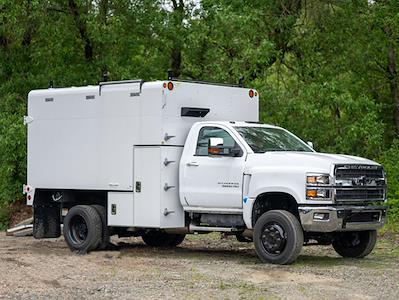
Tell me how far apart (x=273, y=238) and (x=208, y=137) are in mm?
2097

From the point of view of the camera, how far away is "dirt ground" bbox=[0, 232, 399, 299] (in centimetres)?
1079

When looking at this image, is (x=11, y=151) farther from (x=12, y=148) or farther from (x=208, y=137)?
(x=208, y=137)

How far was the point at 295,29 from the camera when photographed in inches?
949

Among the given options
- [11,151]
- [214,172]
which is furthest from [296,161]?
[11,151]

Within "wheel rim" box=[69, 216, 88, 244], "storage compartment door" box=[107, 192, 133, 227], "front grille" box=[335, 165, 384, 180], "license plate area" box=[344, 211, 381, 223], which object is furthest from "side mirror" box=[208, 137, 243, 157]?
"wheel rim" box=[69, 216, 88, 244]

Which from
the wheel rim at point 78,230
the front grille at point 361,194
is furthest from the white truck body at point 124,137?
the front grille at point 361,194

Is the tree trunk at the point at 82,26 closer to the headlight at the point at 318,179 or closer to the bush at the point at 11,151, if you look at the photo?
the bush at the point at 11,151

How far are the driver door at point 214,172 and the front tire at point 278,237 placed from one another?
2.00ft

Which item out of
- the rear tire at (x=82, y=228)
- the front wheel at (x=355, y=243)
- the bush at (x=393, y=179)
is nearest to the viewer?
the front wheel at (x=355, y=243)

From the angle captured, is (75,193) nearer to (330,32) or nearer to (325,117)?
(325,117)

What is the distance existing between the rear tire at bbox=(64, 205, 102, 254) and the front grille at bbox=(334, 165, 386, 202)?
14.5ft

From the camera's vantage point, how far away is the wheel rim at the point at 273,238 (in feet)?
44.4

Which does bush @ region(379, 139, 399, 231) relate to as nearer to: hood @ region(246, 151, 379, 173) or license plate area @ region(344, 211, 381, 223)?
license plate area @ region(344, 211, 381, 223)

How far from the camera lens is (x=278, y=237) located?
13.6 metres
